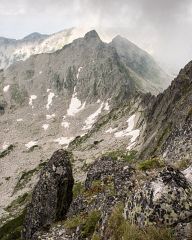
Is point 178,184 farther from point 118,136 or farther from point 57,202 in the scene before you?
point 118,136

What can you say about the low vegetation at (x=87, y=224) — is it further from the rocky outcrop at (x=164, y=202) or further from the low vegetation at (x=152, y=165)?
the rocky outcrop at (x=164, y=202)

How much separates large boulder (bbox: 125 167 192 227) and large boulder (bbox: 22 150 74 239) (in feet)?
61.5

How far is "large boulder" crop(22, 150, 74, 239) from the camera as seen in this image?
1241 inches

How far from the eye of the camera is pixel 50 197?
3234 centimetres

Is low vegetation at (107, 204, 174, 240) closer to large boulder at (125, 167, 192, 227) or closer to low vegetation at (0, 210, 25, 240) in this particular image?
large boulder at (125, 167, 192, 227)

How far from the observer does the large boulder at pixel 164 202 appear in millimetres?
12359

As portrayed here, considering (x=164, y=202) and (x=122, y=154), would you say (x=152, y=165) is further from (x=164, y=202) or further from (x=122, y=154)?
(x=122, y=154)

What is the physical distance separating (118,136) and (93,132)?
26.9 metres

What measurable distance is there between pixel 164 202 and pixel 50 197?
2094 cm

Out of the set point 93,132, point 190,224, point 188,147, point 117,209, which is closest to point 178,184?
point 190,224

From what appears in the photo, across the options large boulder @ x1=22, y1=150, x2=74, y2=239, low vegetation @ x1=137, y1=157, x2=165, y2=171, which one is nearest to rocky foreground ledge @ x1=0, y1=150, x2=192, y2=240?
low vegetation @ x1=137, y1=157, x2=165, y2=171

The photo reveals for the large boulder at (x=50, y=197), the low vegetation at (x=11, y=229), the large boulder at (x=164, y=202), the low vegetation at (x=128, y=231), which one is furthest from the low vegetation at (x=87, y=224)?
the low vegetation at (x=11, y=229)

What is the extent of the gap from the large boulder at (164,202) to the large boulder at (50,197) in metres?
18.7

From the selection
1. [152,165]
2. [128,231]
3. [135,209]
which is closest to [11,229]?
[152,165]
